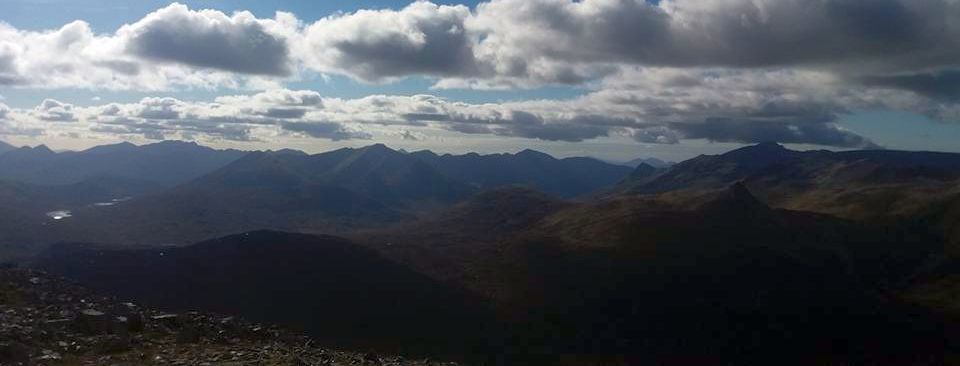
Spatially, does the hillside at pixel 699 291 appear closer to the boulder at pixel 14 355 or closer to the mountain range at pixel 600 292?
the mountain range at pixel 600 292

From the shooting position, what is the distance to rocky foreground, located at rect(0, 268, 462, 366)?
3647 cm

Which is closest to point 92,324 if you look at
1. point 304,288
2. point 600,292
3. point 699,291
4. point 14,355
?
point 14,355

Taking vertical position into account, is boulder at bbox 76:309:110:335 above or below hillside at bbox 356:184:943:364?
above

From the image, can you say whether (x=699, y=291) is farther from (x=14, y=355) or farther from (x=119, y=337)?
(x=14, y=355)

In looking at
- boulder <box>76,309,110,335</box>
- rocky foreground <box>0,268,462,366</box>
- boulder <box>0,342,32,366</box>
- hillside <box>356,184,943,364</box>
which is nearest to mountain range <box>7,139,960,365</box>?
hillside <box>356,184,943,364</box>

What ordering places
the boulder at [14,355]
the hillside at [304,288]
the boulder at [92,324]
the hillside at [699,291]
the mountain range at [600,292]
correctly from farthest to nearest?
the hillside at [699,291] < the mountain range at [600,292] < the hillside at [304,288] < the boulder at [92,324] < the boulder at [14,355]

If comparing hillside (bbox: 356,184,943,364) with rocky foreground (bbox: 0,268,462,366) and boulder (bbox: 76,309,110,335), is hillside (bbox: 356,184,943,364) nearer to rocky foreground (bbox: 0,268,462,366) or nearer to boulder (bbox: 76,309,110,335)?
rocky foreground (bbox: 0,268,462,366)

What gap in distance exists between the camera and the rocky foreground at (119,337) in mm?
36466

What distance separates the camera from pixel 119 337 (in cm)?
4025

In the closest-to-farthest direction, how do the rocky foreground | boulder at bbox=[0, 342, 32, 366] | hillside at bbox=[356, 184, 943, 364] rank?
boulder at bbox=[0, 342, 32, 366], the rocky foreground, hillside at bbox=[356, 184, 943, 364]

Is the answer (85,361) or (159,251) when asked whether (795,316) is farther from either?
(159,251)

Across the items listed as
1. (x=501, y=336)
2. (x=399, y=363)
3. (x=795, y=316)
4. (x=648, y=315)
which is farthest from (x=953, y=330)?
(x=399, y=363)

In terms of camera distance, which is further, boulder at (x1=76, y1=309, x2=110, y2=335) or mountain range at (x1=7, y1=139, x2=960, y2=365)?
mountain range at (x1=7, y1=139, x2=960, y2=365)

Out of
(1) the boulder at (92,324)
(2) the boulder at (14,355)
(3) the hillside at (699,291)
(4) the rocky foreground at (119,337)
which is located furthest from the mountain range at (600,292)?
(2) the boulder at (14,355)
